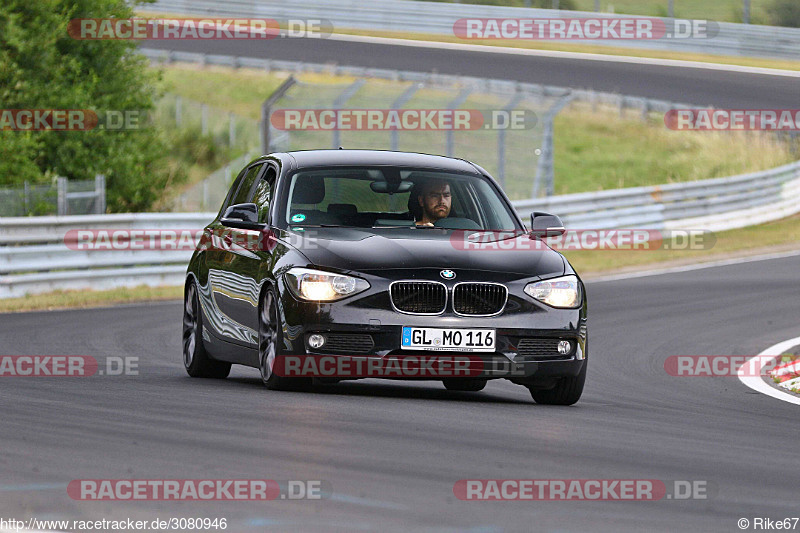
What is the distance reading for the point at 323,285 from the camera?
9.77 meters

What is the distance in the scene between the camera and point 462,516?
19.7 feet

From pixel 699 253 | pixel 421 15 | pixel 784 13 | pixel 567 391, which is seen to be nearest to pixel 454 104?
pixel 699 253

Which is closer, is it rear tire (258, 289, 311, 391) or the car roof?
rear tire (258, 289, 311, 391)

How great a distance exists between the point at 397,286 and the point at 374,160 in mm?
1680

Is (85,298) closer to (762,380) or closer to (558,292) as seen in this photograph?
(762,380)

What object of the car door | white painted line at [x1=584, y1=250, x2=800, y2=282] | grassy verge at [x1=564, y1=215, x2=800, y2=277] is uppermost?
the car door

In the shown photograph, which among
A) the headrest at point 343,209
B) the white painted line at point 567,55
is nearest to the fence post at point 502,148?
the headrest at point 343,209

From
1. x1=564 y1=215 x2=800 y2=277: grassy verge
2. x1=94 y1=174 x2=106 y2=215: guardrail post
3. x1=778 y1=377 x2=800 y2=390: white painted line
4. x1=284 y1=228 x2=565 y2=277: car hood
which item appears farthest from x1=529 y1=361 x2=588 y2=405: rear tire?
x1=564 y1=215 x2=800 y2=277: grassy verge

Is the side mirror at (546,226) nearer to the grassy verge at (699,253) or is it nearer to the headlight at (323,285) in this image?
the headlight at (323,285)

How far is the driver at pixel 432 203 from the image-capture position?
10898 millimetres

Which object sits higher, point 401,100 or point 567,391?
point 567,391

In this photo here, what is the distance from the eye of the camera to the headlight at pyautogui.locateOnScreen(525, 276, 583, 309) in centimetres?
993

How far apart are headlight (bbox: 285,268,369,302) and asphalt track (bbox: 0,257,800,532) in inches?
24.4

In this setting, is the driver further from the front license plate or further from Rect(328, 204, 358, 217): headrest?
the front license plate
